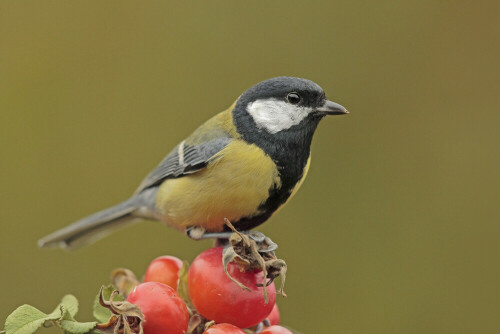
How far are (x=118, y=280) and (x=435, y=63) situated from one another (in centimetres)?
285

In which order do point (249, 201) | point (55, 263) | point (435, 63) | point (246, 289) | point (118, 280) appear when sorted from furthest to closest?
point (435, 63), point (55, 263), point (249, 201), point (118, 280), point (246, 289)

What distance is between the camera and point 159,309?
1570 mm

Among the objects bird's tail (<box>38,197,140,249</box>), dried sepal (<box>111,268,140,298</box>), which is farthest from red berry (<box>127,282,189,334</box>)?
bird's tail (<box>38,197,140,249</box>)

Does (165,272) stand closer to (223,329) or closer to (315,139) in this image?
(223,329)

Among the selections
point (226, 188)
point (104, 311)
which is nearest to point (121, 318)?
point (104, 311)

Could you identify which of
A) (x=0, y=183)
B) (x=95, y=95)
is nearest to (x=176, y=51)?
(x=95, y=95)

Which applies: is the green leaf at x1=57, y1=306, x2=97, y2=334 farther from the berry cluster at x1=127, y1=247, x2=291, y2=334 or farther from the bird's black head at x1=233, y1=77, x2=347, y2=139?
the bird's black head at x1=233, y1=77, x2=347, y2=139

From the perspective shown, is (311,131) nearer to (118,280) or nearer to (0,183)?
(118,280)

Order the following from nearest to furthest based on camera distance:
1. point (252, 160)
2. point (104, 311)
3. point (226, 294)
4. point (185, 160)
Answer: point (104, 311), point (226, 294), point (252, 160), point (185, 160)

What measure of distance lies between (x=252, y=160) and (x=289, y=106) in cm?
25

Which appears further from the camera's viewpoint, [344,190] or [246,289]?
[344,190]

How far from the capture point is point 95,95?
3.94 metres

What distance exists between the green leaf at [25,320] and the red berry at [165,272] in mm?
422

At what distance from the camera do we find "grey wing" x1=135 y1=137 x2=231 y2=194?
251 cm
